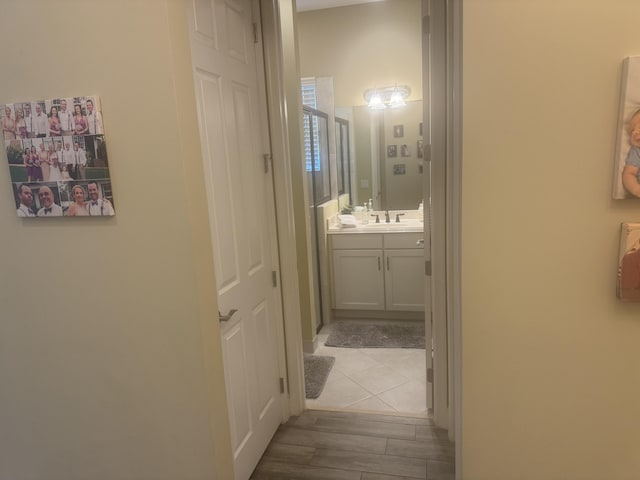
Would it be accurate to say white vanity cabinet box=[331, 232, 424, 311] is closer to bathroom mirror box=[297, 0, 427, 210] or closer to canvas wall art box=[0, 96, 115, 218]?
bathroom mirror box=[297, 0, 427, 210]

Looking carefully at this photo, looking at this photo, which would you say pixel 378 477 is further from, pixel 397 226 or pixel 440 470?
pixel 397 226

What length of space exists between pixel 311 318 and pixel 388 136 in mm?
1952

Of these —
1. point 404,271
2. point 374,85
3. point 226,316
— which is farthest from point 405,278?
point 226,316

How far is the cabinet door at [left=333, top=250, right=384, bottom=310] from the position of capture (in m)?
3.80

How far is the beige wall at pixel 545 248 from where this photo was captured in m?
1.27

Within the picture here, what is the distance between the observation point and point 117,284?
1524mm

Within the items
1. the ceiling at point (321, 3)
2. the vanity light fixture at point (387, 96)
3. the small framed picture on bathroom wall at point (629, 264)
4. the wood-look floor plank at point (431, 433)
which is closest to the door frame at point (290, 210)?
the wood-look floor plank at point (431, 433)

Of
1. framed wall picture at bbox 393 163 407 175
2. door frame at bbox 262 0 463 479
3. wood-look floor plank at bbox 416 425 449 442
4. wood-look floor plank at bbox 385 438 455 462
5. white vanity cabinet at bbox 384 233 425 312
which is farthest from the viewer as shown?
framed wall picture at bbox 393 163 407 175

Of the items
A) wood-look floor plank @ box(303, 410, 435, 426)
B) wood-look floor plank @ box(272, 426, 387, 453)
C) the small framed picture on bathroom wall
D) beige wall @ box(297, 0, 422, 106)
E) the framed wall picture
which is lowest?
wood-look floor plank @ box(272, 426, 387, 453)

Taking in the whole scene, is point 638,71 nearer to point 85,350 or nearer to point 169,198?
point 169,198

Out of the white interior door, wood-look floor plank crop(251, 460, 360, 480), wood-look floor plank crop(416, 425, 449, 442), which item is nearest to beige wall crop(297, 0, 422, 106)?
the white interior door

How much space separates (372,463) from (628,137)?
5.92ft

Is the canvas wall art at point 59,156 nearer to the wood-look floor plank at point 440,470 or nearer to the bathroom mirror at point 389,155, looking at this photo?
the wood-look floor plank at point 440,470

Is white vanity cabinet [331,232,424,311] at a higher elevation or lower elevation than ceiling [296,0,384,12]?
lower
